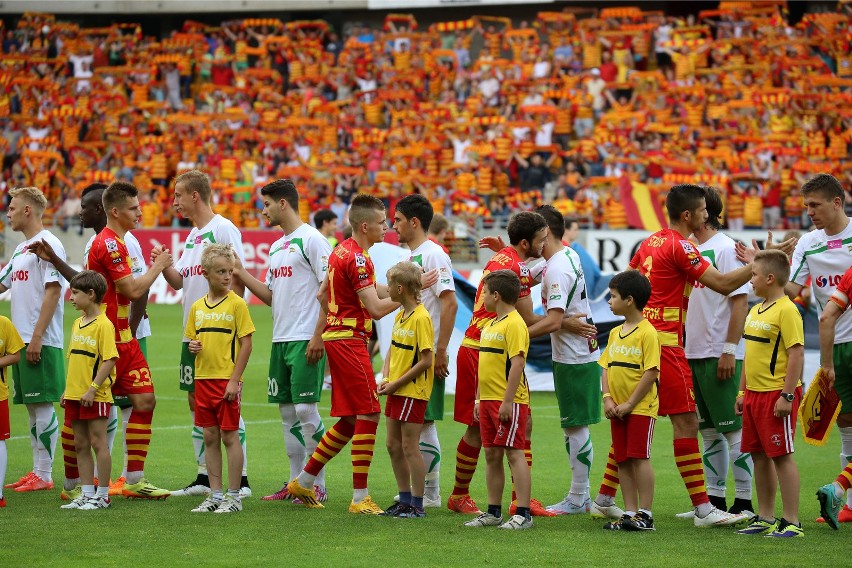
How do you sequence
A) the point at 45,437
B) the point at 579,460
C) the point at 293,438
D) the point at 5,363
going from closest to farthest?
the point at 579,460, the point at 5,363, the point at 293,438, the point at 45,437

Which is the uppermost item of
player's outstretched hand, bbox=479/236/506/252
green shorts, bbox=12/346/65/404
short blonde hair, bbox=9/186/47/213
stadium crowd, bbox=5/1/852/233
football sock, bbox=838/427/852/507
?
stadium crowd, bbox=5/1/852/233

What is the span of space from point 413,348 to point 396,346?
0.14 m

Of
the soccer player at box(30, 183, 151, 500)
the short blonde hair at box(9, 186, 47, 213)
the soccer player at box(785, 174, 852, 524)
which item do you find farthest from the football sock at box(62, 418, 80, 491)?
the soccer player at box(785, 174, 852, 524)

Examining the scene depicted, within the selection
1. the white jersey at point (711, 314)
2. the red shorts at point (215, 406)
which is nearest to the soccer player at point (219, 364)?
the red shorts at point (215, 406)

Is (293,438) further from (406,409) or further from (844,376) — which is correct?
(844,376)

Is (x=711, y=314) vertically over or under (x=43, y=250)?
under

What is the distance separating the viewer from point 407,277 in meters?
7.78

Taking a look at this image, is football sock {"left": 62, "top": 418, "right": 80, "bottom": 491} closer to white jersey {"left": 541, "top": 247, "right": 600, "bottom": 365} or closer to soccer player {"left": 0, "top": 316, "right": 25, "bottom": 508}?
soccer player {"left": 0, "top": 316, "right": 25, "bottom": 508}

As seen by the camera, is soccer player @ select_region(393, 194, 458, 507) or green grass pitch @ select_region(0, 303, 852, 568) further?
soccer player @ select_region(393, 194, 458, 507)

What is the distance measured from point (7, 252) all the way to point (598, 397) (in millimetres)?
25152

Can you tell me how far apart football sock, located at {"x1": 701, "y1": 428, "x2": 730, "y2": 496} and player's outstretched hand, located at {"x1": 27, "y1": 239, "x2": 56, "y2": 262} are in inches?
191

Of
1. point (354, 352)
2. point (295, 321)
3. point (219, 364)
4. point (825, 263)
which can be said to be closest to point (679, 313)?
point (825, 263)

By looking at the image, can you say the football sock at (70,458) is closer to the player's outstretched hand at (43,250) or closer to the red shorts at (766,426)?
the player's outstretched hand at (43,250)

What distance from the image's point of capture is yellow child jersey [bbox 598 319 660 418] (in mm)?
7316
